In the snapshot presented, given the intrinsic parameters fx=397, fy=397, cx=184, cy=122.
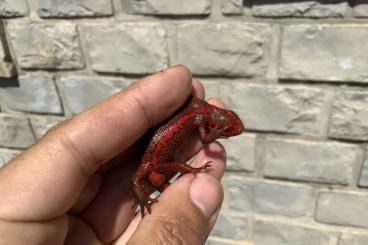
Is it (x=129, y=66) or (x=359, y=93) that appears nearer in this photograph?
(x=359, y=93)

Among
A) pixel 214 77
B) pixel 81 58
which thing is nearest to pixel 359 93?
pixel 214 77

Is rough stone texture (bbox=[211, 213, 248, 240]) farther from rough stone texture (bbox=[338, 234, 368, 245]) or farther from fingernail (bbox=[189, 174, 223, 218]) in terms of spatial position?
fingernail (bbox=[189, 174, 223, 218])

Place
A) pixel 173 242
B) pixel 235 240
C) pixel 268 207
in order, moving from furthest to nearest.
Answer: pixel 235 240
pixel 268 207
pixel 173 242

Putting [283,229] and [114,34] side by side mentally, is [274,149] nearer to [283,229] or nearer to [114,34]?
[283,229]

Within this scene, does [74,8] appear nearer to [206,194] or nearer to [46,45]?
[46,45]

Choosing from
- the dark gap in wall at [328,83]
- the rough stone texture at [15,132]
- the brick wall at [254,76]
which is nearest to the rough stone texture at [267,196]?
the brick wall at [254,76]

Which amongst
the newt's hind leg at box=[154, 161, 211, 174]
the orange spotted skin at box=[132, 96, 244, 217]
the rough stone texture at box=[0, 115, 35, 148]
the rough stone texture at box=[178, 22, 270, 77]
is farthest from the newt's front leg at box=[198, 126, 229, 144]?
the rough stone texture at box=[0, 115, 35, 148]

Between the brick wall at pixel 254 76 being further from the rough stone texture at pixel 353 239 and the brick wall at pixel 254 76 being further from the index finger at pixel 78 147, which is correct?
the index finger at pixel 78 147
